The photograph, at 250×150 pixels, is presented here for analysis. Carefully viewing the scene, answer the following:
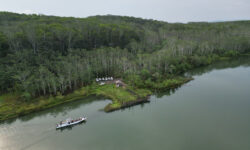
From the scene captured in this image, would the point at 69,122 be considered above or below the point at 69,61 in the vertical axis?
below

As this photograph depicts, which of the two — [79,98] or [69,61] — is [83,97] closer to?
[79,98]

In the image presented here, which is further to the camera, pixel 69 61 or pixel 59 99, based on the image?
pixel 69 61

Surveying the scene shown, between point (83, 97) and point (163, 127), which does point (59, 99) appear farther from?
point (163, 127)

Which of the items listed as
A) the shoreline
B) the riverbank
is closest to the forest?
the shoreline

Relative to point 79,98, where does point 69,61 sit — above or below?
above

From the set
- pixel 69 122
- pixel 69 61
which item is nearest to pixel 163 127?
pixel 69 122

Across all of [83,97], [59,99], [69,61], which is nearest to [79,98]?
[83,97]

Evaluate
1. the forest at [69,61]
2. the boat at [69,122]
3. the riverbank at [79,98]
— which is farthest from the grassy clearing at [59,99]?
the boat at [69,122]

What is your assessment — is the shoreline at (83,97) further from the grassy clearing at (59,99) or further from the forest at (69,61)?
the forest at (69,61)

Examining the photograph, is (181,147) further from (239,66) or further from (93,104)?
(239,66)

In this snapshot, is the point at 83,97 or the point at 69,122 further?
the point at 83,97

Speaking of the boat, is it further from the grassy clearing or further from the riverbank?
the grassy clearing
